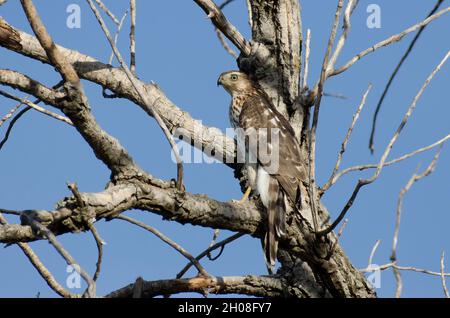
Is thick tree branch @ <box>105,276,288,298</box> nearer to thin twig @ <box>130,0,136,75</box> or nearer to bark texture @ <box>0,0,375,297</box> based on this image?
bark texture @ <box>0,0,375,297</box>

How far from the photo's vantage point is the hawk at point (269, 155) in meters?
5.04

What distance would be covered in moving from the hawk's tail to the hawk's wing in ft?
0.47

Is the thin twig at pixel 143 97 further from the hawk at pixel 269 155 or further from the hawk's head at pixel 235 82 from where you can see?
the hawk's head at pixel 235 82

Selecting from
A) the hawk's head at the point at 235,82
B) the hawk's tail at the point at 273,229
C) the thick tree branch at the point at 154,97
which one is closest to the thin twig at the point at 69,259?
the hawk's tail at the point at 273,229

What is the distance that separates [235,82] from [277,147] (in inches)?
46.3

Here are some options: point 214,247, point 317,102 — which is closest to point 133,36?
point 214,247

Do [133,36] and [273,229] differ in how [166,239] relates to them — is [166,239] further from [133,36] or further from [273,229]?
[133,36]

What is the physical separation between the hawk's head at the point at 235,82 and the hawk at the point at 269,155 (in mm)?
14

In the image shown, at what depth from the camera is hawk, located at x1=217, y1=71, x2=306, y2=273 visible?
5035 millimetres

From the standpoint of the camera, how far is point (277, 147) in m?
5.47

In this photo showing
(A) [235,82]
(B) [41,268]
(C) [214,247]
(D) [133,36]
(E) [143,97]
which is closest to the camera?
(E) [143,97]
